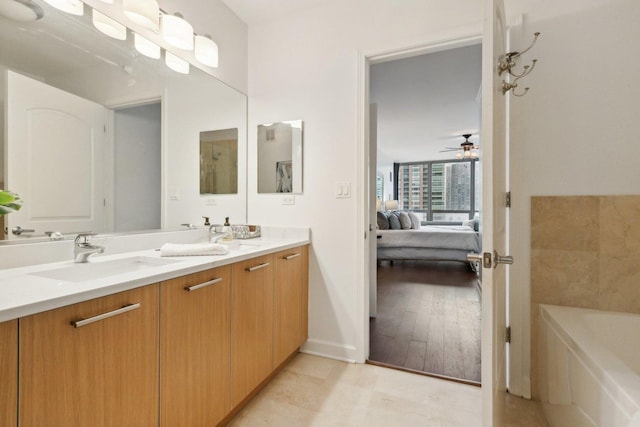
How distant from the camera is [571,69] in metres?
1.56

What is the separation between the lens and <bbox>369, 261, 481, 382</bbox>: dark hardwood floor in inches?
78.6

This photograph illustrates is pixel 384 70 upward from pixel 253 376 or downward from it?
upward

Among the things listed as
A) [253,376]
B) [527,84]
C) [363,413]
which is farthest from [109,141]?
[527,84]

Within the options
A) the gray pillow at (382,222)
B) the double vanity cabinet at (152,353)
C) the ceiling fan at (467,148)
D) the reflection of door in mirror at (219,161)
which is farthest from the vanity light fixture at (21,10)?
the ceiling fan at (467,148)

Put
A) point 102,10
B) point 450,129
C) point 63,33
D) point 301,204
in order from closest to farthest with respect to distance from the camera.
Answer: point 63,33, point 102,10, point 301,204, point 450,129

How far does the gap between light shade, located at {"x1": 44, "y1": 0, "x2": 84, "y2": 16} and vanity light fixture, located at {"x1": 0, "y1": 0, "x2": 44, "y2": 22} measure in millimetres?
63

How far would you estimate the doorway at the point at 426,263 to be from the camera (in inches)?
83.9

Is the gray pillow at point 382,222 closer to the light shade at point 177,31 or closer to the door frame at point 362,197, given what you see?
the door frame at point 362,197

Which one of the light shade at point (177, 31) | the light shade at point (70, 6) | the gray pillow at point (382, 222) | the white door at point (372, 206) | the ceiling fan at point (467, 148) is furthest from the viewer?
the gray pillow at point (382, 222)

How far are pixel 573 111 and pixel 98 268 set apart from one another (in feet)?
7.92

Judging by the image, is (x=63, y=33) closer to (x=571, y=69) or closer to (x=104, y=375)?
(x=104, y=375)

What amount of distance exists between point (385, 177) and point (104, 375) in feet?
29.4

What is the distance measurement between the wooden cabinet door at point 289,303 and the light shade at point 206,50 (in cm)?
136

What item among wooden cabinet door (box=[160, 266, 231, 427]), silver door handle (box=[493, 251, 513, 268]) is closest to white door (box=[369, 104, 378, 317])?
silver door handle (box=[493, 251, 513, 268])
